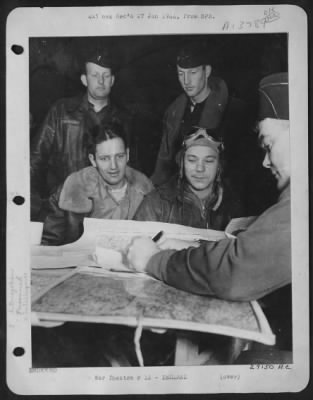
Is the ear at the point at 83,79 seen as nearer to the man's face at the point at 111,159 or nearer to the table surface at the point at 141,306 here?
the man's face at the point at 111,159

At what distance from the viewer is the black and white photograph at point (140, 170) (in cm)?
48

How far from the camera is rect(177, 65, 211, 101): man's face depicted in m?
0.48

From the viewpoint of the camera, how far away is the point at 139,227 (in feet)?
1.57

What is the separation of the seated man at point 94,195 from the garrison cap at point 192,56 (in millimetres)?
95

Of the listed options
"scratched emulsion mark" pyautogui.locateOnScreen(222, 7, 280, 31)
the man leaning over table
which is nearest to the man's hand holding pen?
the man leaning over table

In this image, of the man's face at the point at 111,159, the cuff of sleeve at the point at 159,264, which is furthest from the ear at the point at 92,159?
the cuff of sleeve at the point at 159,264

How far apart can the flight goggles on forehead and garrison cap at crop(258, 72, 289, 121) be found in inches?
2.0

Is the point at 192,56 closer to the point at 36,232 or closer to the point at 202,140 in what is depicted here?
the point at 202,140

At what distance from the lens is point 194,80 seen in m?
0.48

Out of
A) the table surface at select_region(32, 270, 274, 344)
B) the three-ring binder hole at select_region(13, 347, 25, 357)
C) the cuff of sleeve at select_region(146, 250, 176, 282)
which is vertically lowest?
the three-ring binder hole at select_region(13, 347, 25, 357)

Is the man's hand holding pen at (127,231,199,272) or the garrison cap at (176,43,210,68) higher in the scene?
the garrison cap at (176,43,210,68)

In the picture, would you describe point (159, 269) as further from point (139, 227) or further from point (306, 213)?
point (306, 213)

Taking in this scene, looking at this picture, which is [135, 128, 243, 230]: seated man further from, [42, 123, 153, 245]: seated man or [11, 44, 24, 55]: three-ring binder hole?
[11, 44, 24, 55]: three-ring binder hole

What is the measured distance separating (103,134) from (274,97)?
7.1 inches
